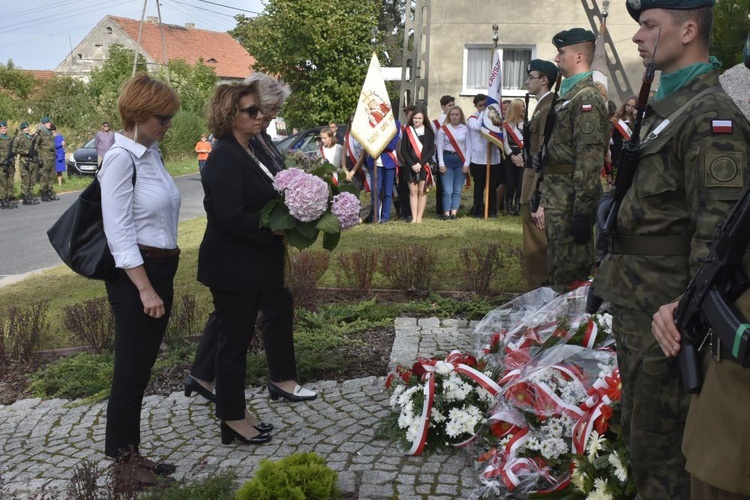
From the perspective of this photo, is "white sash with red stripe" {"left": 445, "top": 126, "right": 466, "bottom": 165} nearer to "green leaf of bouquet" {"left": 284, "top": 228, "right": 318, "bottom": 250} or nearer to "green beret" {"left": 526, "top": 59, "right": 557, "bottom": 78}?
"green beret" {"left": 526, "top": 59, "right": 557, "bottom": 78}

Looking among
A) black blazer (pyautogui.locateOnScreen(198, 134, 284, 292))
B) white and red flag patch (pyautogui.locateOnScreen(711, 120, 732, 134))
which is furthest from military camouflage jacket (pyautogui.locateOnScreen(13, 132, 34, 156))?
white and red flag patch (pyautogui.locateOnScreen(711, 120, 732, 134))

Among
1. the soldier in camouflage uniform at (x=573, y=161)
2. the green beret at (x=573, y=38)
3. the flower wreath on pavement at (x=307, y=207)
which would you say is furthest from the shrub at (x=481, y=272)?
the flower wreath on pavement at (x=307, y=207)

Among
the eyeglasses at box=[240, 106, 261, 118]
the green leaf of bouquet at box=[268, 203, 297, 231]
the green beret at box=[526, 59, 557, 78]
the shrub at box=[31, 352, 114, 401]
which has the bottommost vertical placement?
the shrub at box=[31, 352, 114, 401]

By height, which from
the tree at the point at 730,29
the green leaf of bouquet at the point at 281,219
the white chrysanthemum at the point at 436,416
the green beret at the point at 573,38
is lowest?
the white chrysanthemum at the point at 436,416

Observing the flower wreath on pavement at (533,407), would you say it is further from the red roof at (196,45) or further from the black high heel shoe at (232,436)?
the red roof at (196,45)

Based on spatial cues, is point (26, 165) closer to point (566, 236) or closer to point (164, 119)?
point (566, 236)

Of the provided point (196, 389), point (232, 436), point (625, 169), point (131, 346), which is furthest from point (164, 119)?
point (625, 169)

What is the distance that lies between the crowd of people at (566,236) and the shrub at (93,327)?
1534mm

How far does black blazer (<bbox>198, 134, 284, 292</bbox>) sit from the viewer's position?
15.3ft

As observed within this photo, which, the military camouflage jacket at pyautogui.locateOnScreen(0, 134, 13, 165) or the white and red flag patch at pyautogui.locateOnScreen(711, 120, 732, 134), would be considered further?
the military camouflage jacket at pyautogui.locateOnScreen(0, 134, 13, 165)

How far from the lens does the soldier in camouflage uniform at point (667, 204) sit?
2730mm

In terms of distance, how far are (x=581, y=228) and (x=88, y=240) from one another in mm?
3089

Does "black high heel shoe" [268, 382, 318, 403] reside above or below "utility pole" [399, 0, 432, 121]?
below

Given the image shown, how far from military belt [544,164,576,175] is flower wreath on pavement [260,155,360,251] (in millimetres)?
1929
